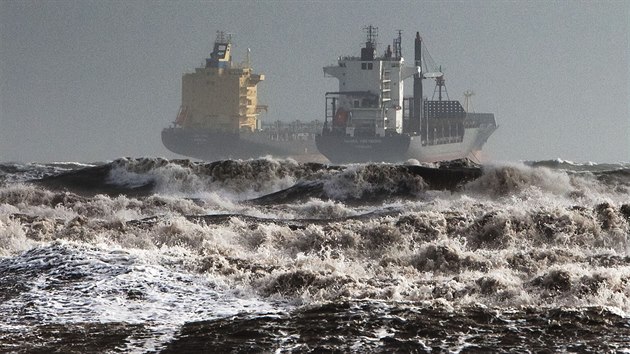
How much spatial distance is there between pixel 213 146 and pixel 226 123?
260cm

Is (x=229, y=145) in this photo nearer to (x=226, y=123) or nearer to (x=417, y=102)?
(x=226, y=123)

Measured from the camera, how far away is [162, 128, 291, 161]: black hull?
308 ft

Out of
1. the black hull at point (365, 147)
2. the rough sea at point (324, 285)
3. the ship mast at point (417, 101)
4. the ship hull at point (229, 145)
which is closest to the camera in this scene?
the rough sea at point (324, 285)

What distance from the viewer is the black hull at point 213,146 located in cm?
9388

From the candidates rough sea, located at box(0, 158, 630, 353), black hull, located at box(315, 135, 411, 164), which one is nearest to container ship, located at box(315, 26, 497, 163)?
black hull, located at box(315, 135, 411, 164)

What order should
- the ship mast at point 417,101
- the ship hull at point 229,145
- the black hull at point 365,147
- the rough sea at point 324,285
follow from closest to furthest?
the rough sea at point 324,285, the black hull at point 365,147, the ship mast at point 417,101, the ship hull at point 229,145

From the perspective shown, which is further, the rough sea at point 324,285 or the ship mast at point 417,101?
the ship mast at point 417,101

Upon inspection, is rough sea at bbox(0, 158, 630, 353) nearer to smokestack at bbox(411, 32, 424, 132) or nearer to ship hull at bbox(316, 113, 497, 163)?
ship hull at bbox(316, 113, 497, 163)

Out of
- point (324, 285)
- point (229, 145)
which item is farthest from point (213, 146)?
point (324, 285)

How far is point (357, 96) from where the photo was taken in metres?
89.0

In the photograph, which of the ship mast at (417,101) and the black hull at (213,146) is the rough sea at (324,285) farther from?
the black hull at (213,146)

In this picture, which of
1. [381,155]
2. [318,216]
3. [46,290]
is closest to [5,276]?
[46,290]

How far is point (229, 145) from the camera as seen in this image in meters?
94.7

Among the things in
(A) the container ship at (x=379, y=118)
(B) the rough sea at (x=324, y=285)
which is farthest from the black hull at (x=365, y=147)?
(B) the rough sea at (x=324, y=285)
